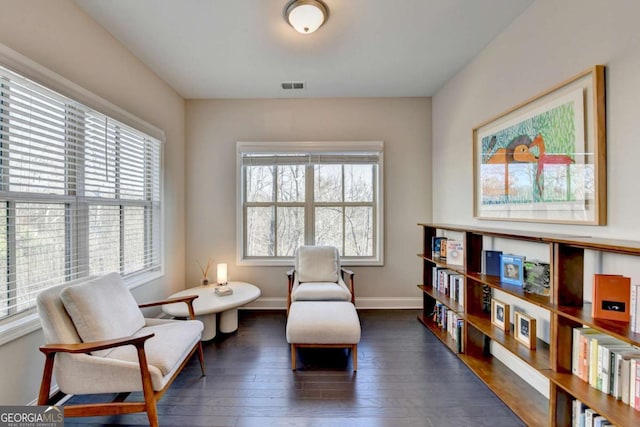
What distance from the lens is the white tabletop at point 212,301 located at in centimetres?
257

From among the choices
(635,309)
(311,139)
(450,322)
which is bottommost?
(450,322)

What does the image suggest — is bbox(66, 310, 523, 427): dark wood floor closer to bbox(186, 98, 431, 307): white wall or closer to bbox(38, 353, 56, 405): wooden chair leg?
bbox(38, 353, 56, 405): wooden chair leg

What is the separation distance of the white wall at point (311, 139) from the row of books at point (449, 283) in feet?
2.11

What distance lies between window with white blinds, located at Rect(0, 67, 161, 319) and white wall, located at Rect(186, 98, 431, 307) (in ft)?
3.08

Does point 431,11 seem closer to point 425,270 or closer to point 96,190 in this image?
point 425,270

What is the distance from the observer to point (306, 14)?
205 centimetres

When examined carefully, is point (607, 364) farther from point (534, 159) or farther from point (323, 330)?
point (323, 330)

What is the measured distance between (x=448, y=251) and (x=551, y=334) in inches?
50.1

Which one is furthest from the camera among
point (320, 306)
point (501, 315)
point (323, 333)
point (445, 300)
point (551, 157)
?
point (445, 300)

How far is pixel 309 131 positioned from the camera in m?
3.72

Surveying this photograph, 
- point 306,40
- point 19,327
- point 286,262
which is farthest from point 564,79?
point 19,327

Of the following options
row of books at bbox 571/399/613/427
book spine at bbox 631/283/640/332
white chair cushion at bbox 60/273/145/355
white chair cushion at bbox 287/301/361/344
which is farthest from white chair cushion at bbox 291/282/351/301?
book spine at bbox 631/283/640/332

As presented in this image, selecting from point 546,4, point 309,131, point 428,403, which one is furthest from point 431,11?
point 428,403

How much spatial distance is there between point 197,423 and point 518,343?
2.24 meters
